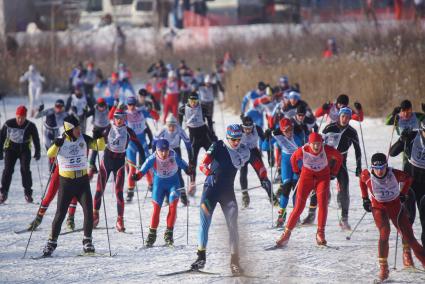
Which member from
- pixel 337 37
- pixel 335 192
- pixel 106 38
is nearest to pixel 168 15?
pixel 106 38

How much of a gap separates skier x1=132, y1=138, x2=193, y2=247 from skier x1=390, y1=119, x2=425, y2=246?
2955mm

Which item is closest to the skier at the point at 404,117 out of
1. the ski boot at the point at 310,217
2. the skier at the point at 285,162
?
the skier at the point at 285,162

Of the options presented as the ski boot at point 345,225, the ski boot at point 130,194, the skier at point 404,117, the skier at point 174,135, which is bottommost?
the ski boot at point 130,194

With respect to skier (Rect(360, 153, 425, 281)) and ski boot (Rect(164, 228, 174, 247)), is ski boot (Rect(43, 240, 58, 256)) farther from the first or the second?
skier (Rect(360, 153, 425, 281))

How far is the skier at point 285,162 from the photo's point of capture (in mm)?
13211

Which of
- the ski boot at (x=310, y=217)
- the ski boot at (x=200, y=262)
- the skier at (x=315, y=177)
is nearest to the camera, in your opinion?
the ski boot at (x=200, y=262)

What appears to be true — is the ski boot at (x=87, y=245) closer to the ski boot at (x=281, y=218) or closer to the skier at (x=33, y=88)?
the ski boot at (x=281, y=218)

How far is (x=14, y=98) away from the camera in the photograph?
36.4m

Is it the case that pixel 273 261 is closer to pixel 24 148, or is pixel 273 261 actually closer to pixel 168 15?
pixel 24 148

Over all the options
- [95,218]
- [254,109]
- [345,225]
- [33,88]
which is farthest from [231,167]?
[33,88]

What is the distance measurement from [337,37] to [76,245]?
30.3 meters

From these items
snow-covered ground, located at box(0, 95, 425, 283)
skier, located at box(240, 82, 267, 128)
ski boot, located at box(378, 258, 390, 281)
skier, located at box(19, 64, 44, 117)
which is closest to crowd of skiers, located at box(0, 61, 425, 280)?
ski boot, located at box(378, 258, 390, 281)

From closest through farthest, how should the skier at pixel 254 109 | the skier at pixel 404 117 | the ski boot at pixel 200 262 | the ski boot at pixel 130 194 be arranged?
the ski boot at pixel 200 262, the skier at pixel 404 117, the ski boot at pixel 130 194, the skier at pixel 254 109

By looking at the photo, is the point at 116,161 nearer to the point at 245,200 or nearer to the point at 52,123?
the point at 245,200
